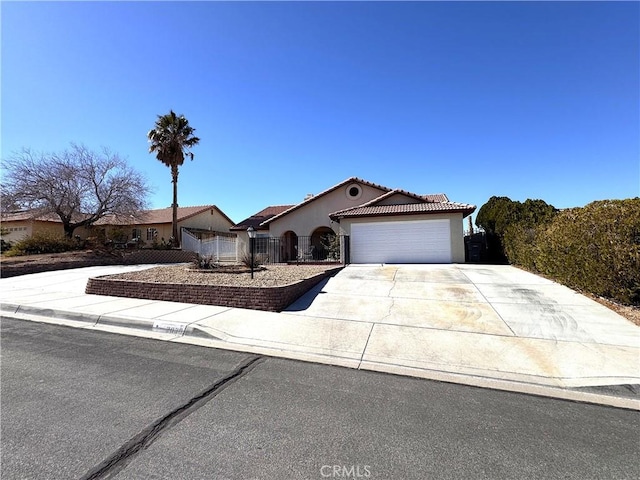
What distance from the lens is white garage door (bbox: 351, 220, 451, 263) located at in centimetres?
1661

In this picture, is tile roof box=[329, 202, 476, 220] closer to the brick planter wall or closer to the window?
the window

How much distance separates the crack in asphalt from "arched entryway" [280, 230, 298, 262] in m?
18.7

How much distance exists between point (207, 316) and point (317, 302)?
2.75 m

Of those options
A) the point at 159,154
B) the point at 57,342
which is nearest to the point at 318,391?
the point at 57,342

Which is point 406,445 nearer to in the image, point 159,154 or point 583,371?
point 583,371

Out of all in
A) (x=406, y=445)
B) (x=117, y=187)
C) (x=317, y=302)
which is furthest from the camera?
(x=117, y=187)

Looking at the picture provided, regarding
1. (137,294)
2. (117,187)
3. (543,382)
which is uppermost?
(117,187)

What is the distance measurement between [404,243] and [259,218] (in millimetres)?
15315

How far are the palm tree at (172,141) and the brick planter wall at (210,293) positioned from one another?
19.1 meters

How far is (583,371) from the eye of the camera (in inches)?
179

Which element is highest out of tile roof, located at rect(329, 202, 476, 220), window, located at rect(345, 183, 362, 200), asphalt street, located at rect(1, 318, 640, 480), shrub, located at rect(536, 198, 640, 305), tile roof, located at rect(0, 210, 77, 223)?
window, located at rect(345, 183, 362, 200)

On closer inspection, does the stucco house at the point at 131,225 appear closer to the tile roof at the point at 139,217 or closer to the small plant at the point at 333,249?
the tile roof at the point at 139,217

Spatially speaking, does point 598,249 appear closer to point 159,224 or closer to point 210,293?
point 210,293

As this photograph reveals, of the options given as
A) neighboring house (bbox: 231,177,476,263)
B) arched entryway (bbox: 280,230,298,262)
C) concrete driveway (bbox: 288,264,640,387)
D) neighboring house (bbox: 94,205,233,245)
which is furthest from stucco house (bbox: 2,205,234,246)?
concrete driveway (bbox: 288,264,640,387)
